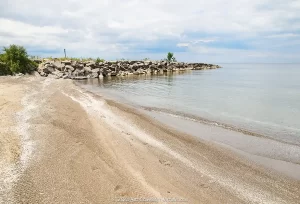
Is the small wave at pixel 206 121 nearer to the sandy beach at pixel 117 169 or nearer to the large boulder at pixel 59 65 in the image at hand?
the sandy beach at pixel 117 169

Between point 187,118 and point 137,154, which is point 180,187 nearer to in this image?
point 137,154

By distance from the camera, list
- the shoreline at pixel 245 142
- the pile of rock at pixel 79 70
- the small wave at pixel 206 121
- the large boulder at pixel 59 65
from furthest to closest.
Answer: the large boulder at pixel 59 65 → the pile of rock at pixel 79 70 → the small wave at pixel 206 121 → the shoreline at pixel 245 142

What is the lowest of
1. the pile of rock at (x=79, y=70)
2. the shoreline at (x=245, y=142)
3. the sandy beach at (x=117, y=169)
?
the shoreline at (x=245, y=142)

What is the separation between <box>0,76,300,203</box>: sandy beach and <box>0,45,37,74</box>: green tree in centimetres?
3461

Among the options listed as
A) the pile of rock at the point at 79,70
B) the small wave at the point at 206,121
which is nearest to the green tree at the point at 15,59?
→ the pile of rock at the point at 79,70

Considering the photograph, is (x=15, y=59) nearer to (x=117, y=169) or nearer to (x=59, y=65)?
(x=59, y=65)

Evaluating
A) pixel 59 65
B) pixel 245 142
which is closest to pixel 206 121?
pixel 245 142

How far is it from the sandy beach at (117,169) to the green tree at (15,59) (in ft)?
114

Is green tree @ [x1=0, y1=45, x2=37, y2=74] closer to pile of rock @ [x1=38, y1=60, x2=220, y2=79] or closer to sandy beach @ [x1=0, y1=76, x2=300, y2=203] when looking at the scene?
pile of rock @ [x1=38, y1=60, x2=220, y2=79]

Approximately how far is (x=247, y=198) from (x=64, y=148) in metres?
6.13

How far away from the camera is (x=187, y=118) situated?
17.5 metres

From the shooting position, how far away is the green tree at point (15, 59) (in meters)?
42.2

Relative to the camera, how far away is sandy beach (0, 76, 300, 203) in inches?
240

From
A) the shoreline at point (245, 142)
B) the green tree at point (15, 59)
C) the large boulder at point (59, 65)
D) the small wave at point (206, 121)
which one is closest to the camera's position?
the shoreline at point (245, 142)
